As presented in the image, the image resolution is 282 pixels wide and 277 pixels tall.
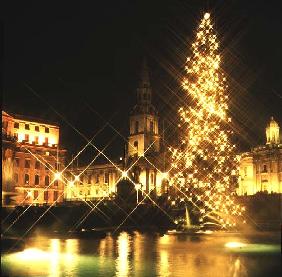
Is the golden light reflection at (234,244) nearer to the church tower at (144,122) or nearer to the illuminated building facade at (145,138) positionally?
the illuminated building facade at (145,138)

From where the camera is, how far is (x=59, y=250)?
27125 mm

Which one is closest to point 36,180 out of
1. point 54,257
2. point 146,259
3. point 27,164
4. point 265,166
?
point 27,164

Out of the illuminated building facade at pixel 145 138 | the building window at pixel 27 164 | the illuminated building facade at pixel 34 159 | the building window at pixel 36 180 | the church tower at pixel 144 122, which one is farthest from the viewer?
the church tower at pixel 144 122

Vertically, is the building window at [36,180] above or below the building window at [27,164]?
below

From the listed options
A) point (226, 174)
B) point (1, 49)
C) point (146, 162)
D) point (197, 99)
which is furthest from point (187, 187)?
point (146, 162)

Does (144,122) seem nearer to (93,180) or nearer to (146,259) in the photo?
(93,180)

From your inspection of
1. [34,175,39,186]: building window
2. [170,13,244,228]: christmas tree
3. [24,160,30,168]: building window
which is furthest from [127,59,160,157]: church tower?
[170,13,244,228]: christmas tree

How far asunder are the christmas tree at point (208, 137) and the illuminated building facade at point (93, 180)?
3186 inches

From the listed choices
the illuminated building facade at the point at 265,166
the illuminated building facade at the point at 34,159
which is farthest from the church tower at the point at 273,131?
the illuminated building facade at the point at 34,159

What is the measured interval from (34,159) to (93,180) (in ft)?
114

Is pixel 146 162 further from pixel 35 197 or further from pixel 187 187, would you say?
pixel 187 187

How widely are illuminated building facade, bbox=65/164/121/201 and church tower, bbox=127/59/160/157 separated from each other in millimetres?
9533

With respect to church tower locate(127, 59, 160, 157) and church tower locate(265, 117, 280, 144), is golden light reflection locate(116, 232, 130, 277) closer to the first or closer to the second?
church tower locate(265, 117, 280, 144)

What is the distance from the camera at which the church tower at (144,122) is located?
119 metres
